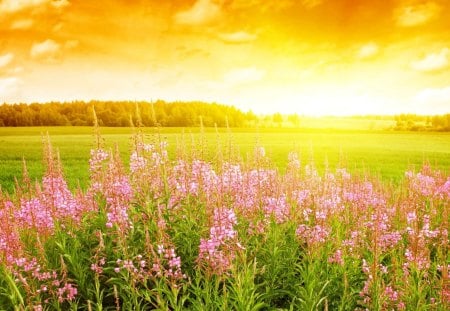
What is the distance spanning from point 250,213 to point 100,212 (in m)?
2.23

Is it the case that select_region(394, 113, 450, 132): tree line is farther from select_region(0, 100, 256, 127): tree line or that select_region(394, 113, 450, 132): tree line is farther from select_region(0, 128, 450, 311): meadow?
select_region(0, 128, 450, 311): meadow

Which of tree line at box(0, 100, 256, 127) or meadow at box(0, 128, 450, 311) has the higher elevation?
tree line at box(0, 100, 256, 127)

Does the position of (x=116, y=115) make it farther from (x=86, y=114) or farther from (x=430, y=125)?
(x=430, y=125)

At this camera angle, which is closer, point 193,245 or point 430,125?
point 193,245

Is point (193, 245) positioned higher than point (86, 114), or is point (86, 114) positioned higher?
point (86, 114)

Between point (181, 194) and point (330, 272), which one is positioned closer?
point (330, 272)

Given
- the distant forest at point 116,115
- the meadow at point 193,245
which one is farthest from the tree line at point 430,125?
the meadow at point 193,245

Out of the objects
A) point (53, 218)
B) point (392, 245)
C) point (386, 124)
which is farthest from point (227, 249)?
point (386, 124)

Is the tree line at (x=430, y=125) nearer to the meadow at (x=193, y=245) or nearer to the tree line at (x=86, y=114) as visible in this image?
the tree line at (x=86, y=114)

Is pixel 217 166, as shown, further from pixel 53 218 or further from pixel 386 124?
pixel 386 124

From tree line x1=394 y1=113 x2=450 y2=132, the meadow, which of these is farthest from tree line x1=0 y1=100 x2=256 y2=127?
the meadow

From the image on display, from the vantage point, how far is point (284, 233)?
239 inches

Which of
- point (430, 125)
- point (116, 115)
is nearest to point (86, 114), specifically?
point (116, 115)

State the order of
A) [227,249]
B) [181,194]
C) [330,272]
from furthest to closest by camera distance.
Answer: [181,194]
[330,272]
[227,249]
